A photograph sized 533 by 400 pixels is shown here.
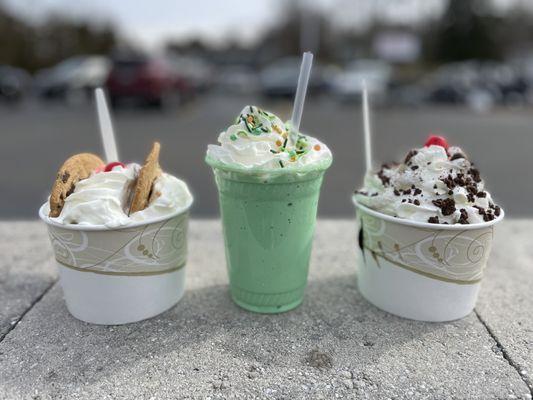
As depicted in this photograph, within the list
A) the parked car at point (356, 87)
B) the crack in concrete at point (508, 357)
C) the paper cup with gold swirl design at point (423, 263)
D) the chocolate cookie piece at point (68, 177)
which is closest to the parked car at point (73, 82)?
the parked car at point (356, 87)

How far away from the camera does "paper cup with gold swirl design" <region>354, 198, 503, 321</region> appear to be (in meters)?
2.27

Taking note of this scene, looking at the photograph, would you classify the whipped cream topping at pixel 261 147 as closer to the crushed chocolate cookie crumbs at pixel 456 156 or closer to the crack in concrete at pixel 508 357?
the crushed chocolate cookie crumbs at pixel 456 156

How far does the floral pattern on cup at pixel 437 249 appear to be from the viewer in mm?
2258

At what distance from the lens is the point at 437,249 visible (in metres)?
2.27

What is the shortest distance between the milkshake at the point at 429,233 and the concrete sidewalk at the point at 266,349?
15 cm

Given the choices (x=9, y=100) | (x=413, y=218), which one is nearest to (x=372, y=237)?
(x=413, y=218)

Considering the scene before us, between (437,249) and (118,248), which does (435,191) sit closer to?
(437,249)

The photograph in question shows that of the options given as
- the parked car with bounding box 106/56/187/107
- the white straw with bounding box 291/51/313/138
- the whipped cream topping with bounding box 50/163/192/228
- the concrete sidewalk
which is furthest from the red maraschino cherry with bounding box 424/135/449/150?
the parked car with bounding box 106/56/187/107

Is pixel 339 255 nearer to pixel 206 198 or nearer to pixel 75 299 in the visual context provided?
pixel 75 299

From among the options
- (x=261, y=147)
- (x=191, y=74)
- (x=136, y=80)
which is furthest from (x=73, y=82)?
(x=261, y=147)

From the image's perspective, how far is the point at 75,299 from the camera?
7.86 ft

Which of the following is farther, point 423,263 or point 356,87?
point 356,87

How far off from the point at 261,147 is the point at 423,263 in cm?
97

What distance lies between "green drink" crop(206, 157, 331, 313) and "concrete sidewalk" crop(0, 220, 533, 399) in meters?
0.13
